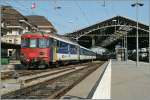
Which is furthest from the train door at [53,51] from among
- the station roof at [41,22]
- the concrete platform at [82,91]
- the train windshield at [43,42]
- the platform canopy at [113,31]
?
the station roof at [41,22]

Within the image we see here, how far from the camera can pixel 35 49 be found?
36156mm

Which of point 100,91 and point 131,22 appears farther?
point 131,22

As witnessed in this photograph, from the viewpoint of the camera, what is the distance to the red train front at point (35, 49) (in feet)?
118

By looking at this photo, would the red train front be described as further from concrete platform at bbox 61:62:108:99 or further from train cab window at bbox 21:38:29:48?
concrete platform at bbox 61:62:108:99

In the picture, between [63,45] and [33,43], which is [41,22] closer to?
[63,45]

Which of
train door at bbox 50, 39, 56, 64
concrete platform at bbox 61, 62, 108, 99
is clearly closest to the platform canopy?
train door at bbox 50, 39, 56, 64

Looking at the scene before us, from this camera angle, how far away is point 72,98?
1445cm

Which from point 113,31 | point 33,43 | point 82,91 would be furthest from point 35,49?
point 113,31

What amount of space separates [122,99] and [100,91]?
3.18 m

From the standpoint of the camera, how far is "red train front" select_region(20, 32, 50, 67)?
3599 centimetres

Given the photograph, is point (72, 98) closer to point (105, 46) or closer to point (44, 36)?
point (44, 36)

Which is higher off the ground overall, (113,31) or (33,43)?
(113,31)

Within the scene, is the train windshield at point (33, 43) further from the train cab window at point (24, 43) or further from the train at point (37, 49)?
the train cab window at point (24, 43)

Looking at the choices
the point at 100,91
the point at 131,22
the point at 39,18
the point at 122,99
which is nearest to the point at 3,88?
the point at 122,99
